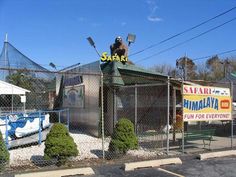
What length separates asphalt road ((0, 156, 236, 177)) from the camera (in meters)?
9.43

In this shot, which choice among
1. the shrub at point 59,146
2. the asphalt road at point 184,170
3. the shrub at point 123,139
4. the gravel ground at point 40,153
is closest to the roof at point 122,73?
the gravel ground at point 40,153

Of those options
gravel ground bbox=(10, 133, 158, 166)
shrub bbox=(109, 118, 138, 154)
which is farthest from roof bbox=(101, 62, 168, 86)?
shrub bbox=(109, 118, 138, 154)

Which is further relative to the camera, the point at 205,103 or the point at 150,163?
the point at 205,103

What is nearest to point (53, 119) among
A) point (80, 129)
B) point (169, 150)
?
point (80, 129)

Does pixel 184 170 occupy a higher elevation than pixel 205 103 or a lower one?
lower

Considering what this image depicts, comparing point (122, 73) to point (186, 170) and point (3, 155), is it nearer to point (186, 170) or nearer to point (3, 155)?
point (186, 170)

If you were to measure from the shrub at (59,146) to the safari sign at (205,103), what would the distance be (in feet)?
13.5

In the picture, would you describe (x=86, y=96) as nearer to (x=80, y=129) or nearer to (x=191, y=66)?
(x=80, y=129)

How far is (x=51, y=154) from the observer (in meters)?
9.66

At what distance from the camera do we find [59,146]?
31.6 feet

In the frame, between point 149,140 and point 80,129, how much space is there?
5457 millimetres

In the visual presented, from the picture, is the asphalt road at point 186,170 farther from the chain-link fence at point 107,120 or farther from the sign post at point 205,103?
the sign post at point 205,103

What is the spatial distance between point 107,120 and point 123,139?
6.93 meters

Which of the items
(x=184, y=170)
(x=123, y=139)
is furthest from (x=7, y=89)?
(x=184, y=170)
